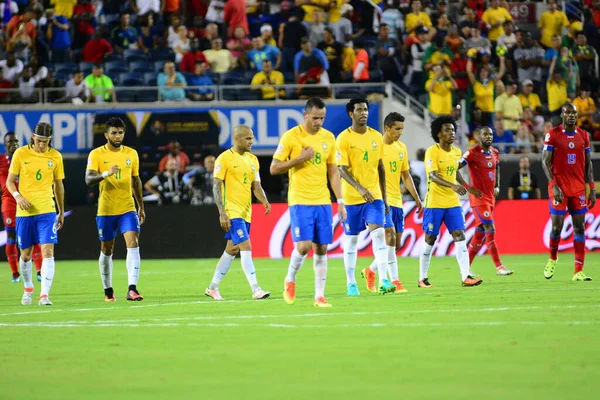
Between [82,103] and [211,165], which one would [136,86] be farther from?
[211,165]

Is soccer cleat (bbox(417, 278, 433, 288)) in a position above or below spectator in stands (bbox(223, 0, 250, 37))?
below

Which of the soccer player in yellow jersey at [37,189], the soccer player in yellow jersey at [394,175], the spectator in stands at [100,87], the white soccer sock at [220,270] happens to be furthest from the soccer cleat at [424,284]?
the spectator in stands at [100,87]

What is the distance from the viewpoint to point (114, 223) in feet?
47.4

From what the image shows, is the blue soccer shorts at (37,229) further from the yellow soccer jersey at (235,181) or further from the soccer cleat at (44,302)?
the yellow soccer jersey at (235,181)

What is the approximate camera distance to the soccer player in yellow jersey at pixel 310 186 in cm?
1229

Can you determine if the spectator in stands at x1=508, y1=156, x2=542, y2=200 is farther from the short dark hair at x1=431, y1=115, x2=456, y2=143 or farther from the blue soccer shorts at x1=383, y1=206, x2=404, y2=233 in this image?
the blue soccer shorts at x1=383, y1=206, x2=404, y2=233

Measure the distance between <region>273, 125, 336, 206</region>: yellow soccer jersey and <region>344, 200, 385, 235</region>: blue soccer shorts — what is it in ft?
5.48

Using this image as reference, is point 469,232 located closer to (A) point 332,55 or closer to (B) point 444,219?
(A) point 332,55

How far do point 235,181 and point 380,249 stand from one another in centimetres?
206

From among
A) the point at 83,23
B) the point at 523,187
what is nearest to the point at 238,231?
the point at 523,187

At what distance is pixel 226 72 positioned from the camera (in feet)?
93.2

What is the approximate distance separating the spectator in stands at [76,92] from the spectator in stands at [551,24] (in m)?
13.2

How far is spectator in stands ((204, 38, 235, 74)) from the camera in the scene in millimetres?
28406

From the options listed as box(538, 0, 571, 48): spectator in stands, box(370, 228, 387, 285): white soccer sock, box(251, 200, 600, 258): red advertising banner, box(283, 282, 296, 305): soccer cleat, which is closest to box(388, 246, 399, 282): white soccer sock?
box(370, 228, 387, 285): white soccer sock
